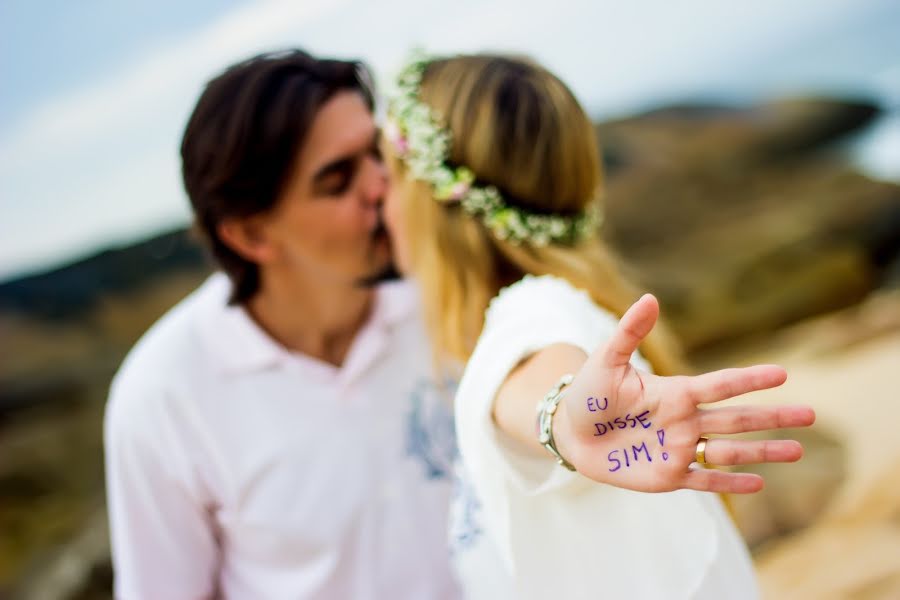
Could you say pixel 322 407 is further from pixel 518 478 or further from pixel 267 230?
pixel 518 478

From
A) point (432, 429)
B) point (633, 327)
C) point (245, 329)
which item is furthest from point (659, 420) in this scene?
point (245, 329)

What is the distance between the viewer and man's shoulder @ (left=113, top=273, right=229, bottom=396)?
192cm

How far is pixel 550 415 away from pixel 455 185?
661 mm

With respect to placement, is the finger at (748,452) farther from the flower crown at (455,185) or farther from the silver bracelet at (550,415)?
the flower crown at (455,185)

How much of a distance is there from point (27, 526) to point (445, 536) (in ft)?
16.4

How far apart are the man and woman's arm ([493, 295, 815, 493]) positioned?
103cm

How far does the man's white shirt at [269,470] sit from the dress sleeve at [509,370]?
2.53 ft

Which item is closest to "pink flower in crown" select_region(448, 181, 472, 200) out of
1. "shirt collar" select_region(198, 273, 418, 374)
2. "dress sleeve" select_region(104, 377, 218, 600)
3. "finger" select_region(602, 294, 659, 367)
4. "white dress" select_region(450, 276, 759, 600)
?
"white dress" select_region(450, 276, 759, 600)

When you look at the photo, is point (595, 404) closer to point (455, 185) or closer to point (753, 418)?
point (753, 418)

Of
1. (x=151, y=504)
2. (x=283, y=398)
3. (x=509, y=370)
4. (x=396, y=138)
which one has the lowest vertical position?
(x=151, y=504)

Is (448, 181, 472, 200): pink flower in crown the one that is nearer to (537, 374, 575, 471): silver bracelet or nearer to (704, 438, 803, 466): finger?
(537, 374, 575, 471): silver bracelet

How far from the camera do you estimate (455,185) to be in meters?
1.57

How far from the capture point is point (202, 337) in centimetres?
200

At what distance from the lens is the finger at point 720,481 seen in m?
0.93
